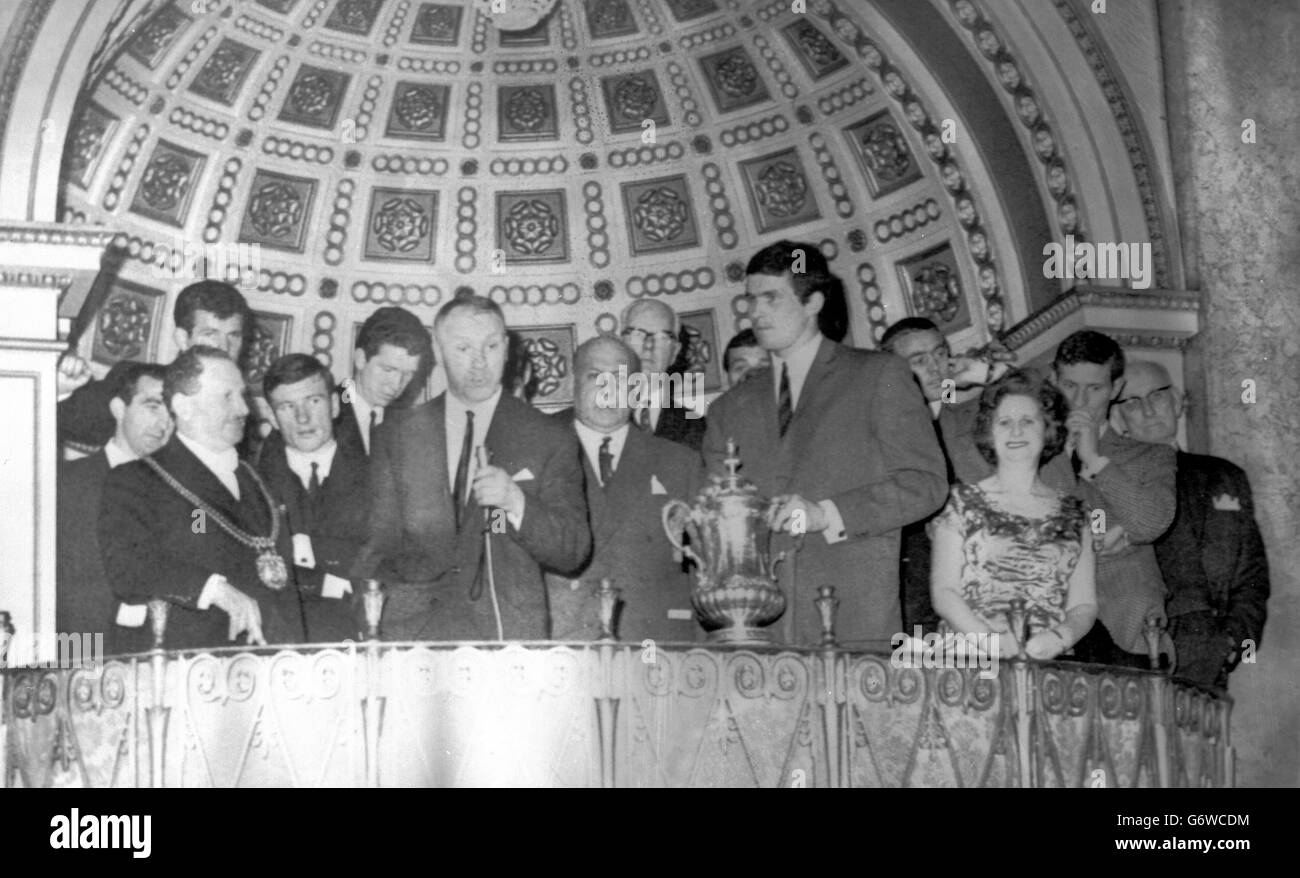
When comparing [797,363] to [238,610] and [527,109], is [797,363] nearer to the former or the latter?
[527,109]

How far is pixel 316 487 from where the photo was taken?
54.0 ft

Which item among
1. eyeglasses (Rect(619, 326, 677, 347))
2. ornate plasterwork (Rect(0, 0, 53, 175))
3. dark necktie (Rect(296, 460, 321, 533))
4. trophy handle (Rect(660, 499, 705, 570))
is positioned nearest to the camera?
trophy handle (Rect(660, 499, 705, 570))

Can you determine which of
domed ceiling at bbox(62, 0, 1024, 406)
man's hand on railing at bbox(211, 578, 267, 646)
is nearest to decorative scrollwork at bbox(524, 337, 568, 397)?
domed ceiling at bbox(62, 0, 1024, 406)

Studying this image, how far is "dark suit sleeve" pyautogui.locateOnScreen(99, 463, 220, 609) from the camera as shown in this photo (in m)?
15.3

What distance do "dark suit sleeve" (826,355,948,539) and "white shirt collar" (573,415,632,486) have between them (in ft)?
5.19

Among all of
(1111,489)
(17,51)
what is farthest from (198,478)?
(1111,489)

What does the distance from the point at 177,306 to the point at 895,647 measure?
4630 mm

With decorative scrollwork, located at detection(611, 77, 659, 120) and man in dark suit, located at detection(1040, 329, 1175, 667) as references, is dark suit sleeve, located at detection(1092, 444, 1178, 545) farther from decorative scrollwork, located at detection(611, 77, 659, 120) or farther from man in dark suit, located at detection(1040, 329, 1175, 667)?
decorative scrollwork, located at detection(611, 77, 659, 120)

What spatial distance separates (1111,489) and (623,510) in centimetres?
275

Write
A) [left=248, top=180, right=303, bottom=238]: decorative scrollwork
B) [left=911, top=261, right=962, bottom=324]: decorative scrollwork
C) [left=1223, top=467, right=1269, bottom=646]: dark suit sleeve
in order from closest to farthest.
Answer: [left=1223, top=467, right=1269, bottom=646]: dark suit sleeve, [left=911, top=261, right=962, bottom=324]: decorative scrollwork, [left=248, top=180, right=303, bottom=238]: decorative scrollwork

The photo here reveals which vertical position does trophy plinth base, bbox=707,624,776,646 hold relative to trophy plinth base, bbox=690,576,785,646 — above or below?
below

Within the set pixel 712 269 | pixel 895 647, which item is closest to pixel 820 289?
pixel 712 269

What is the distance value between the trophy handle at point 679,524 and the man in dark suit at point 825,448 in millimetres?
508
